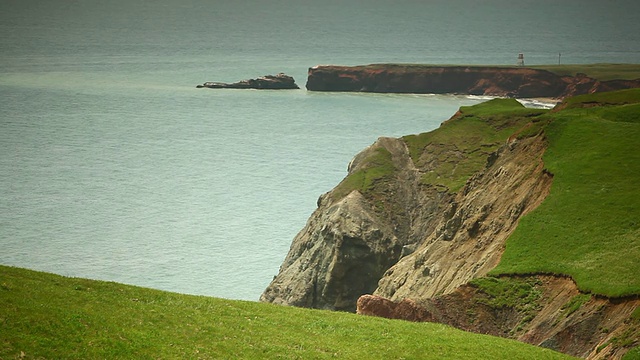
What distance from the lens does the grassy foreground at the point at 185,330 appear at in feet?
84.0

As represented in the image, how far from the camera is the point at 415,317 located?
40281mm

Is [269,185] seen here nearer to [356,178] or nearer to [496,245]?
[356,178]

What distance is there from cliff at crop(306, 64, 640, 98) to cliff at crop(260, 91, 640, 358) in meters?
96.3

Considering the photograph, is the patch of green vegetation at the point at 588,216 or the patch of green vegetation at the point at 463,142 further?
the patch of green vegetation at the point at 463,142

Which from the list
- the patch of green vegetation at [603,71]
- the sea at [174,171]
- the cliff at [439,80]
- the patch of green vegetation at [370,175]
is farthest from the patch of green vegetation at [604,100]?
the cliff at [439,80]

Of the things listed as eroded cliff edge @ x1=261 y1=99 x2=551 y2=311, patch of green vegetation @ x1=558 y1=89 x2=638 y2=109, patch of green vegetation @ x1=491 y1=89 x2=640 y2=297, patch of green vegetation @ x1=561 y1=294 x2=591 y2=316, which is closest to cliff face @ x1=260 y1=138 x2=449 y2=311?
eroded cliff edge @ x1=261 y1=99 x2=551 y2=311

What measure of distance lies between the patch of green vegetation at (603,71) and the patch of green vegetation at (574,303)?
410ft

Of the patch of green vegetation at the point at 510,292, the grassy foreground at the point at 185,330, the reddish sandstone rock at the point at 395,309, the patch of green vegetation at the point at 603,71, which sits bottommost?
the reddish sandstone rock at the point at 395,309

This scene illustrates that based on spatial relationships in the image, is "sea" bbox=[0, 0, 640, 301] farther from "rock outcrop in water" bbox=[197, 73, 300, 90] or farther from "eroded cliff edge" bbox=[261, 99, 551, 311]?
"eroded cliff edge" bbox=[261, 99, 551, 311]

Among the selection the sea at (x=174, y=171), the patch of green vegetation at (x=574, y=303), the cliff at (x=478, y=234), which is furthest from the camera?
the sea at (x=174, y=171)

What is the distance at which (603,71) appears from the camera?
563 ft

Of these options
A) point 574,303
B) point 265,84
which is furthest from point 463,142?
point 265,84

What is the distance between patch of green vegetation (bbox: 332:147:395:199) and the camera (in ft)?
222

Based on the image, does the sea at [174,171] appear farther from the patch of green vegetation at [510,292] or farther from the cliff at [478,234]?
the patch of green vegetation at [510,292]
